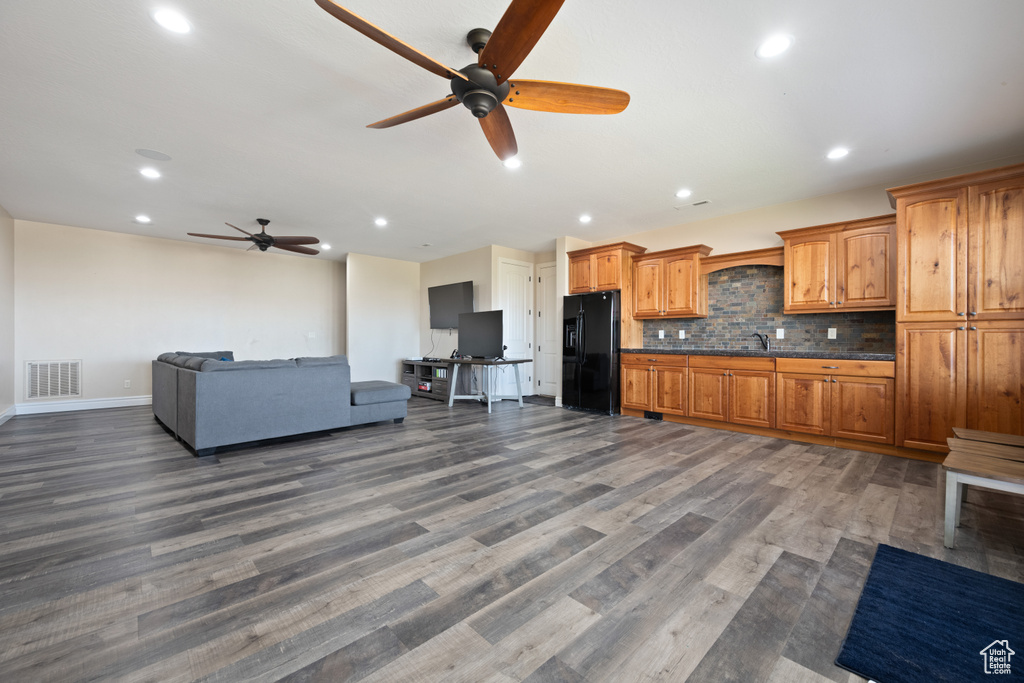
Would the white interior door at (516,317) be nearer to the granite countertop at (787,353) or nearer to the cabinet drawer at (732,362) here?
the granite countertop at (787,353)

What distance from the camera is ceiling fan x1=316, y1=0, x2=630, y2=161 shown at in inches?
67.8

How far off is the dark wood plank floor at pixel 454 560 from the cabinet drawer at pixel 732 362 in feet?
3.69

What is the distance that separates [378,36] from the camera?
1745mm

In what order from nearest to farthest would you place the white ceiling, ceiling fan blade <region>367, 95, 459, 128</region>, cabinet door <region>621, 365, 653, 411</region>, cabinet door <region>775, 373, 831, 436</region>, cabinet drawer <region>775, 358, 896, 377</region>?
the white ceiling < ceiling fan blade <region>367, 95, 459, 128</region> < cabinet drawer <region>775, 358, 896, 377</region> < cabinet door <region>775, 373, 831, 436</region> < cabinet door <region>621, 365, 653, 411</region>

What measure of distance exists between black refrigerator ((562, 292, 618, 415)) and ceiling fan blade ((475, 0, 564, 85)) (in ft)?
13.1

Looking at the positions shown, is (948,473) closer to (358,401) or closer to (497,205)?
(497,205)

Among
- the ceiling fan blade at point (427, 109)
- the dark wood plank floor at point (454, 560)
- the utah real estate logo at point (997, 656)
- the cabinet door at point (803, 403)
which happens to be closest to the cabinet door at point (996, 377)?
the dark wood plank floor at point (454, 560)

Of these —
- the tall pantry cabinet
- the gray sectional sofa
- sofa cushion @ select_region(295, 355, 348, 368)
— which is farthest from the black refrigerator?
sofa cushion @ select_region(295, 355, 348, 368)

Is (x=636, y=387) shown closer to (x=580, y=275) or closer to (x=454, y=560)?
(x=580, y=275)

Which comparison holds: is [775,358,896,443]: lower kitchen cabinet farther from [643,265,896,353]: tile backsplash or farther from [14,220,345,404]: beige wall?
[14,220,345,404]: beige wall

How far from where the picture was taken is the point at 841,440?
13.2ft

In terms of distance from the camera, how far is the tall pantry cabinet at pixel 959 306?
10.4 feet

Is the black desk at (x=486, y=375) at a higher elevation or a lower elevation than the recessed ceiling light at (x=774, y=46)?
lower

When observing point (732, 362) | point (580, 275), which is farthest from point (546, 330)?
point (732, 362)
